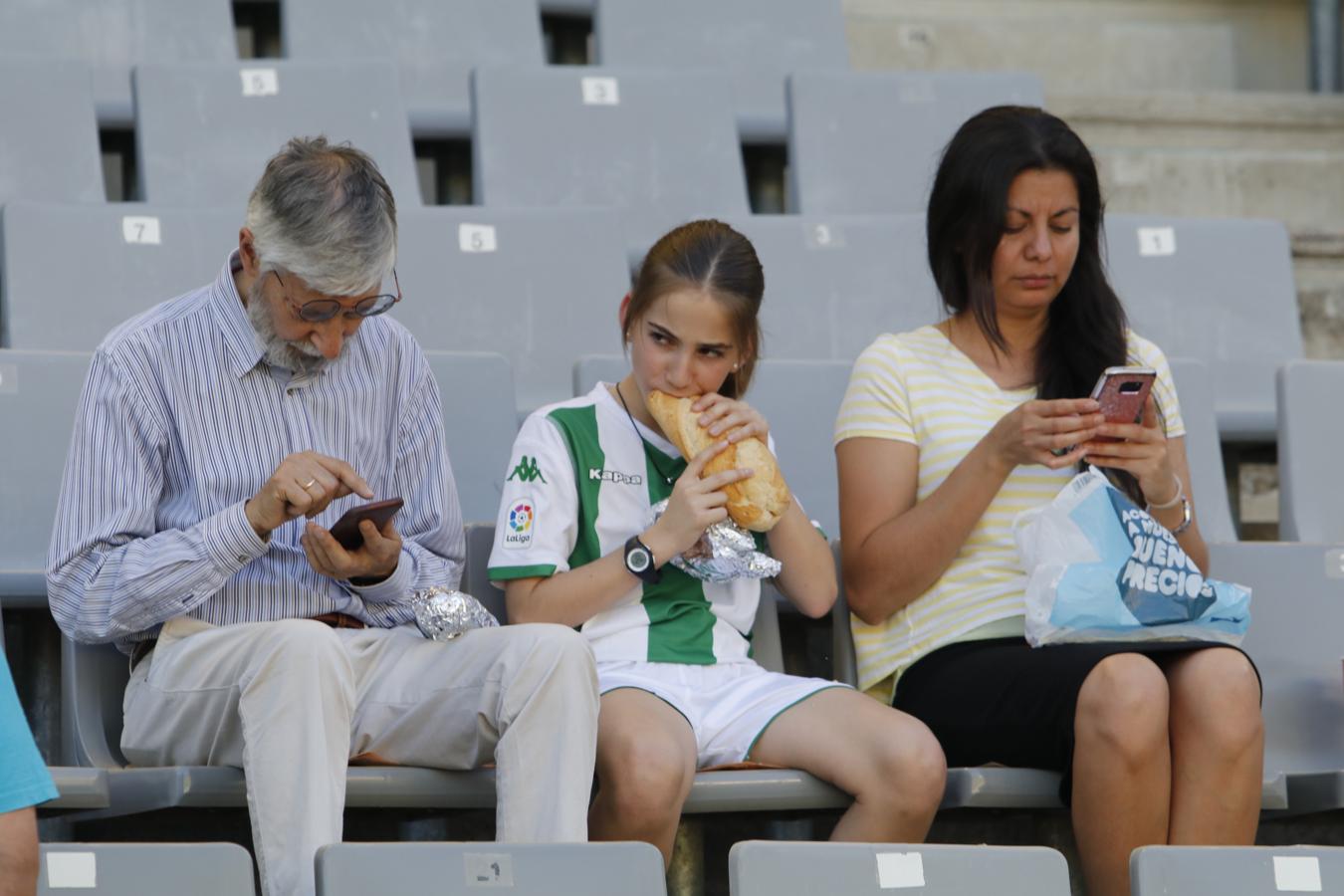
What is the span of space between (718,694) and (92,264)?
1377 millimetres

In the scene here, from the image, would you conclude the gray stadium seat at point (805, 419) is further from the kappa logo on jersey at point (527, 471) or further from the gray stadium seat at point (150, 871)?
the gray stadium seat at point (150, 871)

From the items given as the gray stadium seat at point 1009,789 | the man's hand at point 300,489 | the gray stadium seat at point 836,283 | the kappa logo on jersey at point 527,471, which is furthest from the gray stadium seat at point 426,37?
the gray stadium seat at point 1009,789

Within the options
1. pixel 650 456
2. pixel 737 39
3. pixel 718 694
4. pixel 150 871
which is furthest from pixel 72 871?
pixel 737 39

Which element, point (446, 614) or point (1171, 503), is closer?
point (446, 614)

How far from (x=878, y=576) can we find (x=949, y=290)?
1.50 feet

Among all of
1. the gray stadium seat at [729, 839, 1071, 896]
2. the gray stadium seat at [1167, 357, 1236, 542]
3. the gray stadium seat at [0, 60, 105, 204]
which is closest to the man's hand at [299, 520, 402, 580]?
the gray stadium seat at [729, 839, 1071, 896]

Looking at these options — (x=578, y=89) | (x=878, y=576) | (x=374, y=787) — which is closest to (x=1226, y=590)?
(x=878, y=576)

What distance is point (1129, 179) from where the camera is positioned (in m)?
4.29

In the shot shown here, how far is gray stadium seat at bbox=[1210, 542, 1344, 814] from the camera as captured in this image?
2.67m

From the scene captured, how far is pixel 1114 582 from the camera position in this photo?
2.37 metres

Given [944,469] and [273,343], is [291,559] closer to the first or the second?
[273,343]

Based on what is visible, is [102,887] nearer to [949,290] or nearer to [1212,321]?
[949,290]

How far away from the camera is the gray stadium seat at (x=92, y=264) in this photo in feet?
10.1

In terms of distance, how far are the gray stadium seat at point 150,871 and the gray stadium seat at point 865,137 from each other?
231cm
